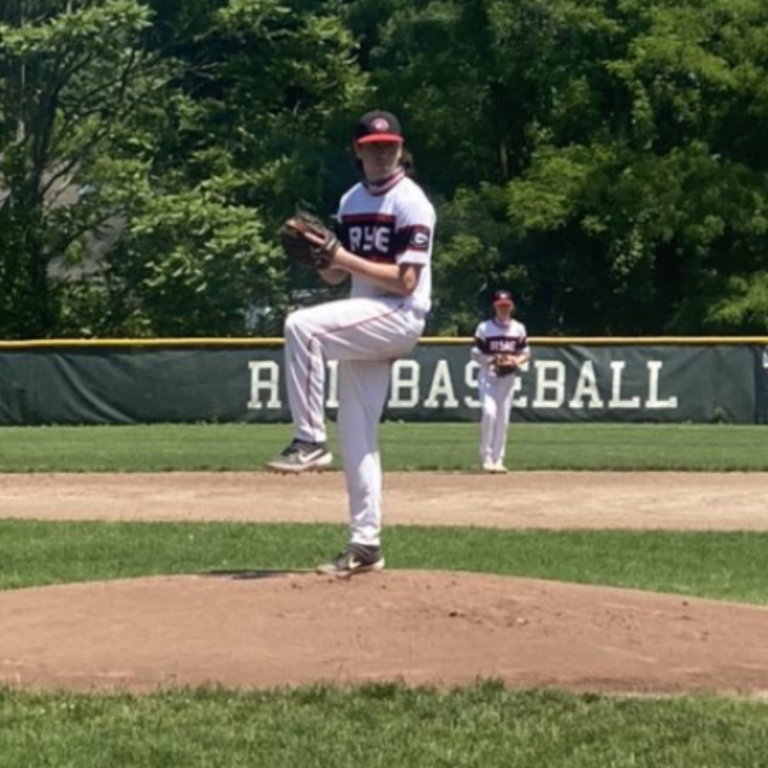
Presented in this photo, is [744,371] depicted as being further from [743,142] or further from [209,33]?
[209,33]

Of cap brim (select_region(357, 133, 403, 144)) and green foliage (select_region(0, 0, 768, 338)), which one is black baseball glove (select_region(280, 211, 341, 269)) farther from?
green foliage (select_region(0, 0, 768, 338))

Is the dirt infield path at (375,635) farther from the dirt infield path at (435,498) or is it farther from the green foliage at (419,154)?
the green foliage at (419,154)

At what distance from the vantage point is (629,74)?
42.2m

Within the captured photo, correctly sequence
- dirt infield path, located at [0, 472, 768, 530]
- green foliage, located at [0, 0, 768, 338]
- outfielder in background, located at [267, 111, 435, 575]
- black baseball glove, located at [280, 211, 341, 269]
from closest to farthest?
black baseball glove, located at [280, 211, 341, 269] < outfielder in background, located at [267, 111, 435, 575] < dirt infield path, located at [0, 472, 768, 530] < green foliage, located at [0, 0, 768, 338]

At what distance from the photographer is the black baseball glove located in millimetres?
7902

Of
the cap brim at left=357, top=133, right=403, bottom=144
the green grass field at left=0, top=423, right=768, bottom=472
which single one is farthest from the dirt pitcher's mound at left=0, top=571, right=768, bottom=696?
the green grass field at left=0, top=423, right=768, bottom=472

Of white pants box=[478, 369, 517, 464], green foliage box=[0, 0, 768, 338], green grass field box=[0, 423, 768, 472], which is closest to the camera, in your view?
white pants box=[478, 369, 517, 464]

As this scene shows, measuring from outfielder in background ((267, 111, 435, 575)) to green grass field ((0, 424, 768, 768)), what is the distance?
5.96ft

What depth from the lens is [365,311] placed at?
813 cm

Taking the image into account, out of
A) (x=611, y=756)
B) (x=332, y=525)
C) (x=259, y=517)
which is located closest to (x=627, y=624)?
(x=611, y=756)

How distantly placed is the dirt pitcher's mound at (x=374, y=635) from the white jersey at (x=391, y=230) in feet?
3.90

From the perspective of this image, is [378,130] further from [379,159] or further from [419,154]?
[419,154]

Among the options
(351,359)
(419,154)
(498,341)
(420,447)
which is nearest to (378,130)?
(351,359)


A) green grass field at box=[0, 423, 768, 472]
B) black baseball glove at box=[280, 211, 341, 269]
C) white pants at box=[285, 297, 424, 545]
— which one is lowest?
green grass field at box=[0, 423, 768, 472]
